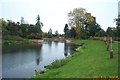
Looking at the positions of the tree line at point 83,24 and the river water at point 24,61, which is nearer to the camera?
the river water at point 24,61

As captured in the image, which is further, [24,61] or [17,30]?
[17,30]

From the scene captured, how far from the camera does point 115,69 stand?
1401cm

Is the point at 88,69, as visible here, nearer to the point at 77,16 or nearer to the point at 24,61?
the point at 24,61

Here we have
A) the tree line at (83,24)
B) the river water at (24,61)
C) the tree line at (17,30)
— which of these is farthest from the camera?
the tree line at (83,24)

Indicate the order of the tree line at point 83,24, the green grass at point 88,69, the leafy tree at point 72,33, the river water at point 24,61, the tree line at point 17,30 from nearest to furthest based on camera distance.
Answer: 1. the green grass at point 88,69
2. the river water at point 24,61
3. the tree line at point 17,30
4. the tree line at point 83,24
5. the leafy tree at point 72,33

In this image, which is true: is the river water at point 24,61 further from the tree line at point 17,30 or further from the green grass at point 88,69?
the tree line at point 17,30

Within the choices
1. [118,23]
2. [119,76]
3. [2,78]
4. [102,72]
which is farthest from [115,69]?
[118,23]

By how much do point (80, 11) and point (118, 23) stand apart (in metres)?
Answer: 24.9

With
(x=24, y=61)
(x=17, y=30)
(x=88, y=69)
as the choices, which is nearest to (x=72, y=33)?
(x=17, y=30)

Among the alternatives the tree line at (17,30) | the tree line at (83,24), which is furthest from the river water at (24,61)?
the tree line at (83,24)

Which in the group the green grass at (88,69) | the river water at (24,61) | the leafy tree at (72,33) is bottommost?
the river water at (24,61)

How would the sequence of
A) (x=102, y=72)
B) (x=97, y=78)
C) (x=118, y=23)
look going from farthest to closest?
(x=118, y=23) → (x=102, y=72) → (x=97, y=78)

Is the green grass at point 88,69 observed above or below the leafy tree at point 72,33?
below

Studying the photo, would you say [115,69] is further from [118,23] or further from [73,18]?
[73,18]
